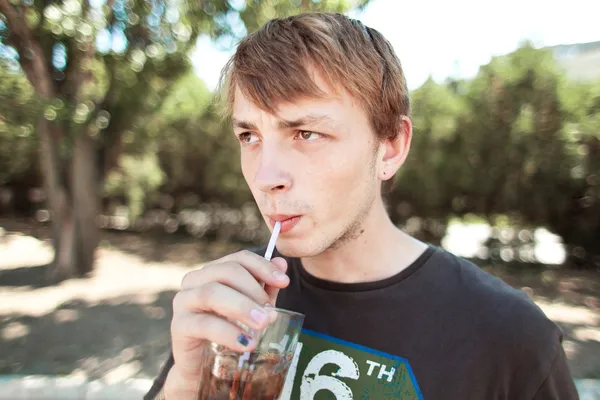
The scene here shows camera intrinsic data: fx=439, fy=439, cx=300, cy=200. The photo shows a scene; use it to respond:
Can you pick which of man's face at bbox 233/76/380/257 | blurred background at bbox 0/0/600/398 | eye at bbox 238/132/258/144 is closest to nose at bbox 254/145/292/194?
man's face at bbox 233/76/380/257

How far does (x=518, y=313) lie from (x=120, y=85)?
6488 mm

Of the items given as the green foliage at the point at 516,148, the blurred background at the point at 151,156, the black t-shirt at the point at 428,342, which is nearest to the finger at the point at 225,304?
the black t-shirt at the point at 428,342

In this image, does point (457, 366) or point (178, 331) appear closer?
point (178, 331)

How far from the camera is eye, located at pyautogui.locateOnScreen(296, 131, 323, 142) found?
3.97 feet

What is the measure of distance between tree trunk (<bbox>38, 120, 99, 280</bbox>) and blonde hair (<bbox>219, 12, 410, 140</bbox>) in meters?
5.95

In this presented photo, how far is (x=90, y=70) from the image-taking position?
240 inches

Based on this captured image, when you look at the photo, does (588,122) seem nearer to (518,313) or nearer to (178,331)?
(518,313)

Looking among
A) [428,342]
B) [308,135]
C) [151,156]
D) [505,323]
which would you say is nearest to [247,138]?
[308,135]

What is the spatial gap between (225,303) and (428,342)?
59 centimetres

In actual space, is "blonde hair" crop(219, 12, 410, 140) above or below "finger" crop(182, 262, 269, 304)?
above

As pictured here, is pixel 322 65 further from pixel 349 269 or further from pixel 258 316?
pixel 258 316

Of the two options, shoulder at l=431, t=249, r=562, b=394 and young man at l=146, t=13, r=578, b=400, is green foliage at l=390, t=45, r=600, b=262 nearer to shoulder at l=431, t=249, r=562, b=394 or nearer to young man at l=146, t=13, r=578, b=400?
young man at l=146, t=13, r=578, b=400

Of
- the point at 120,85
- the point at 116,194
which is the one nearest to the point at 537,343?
the point at 120,85

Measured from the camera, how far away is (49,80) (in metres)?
6.05
